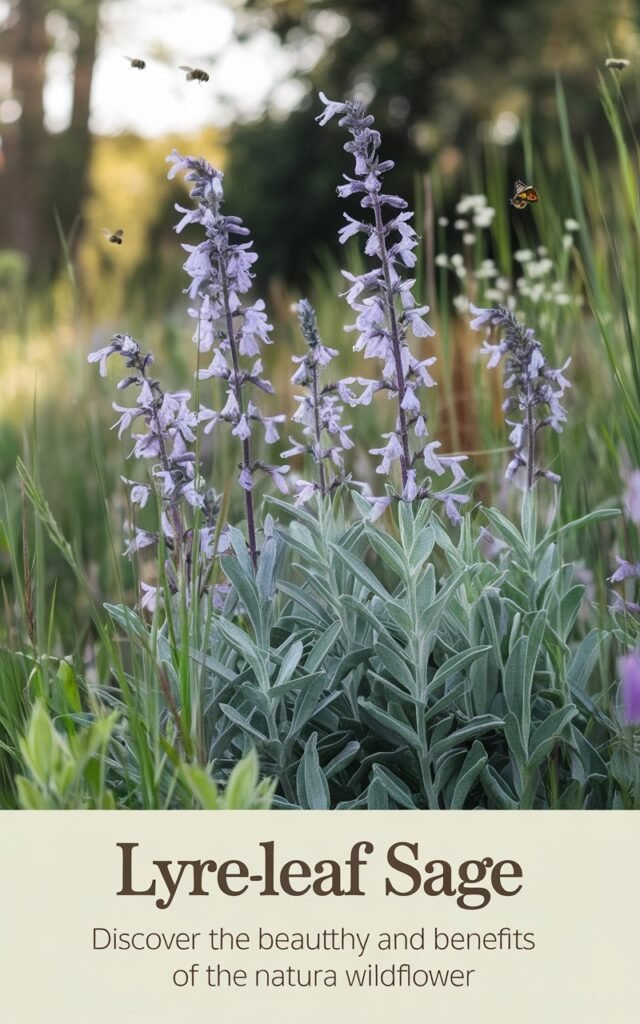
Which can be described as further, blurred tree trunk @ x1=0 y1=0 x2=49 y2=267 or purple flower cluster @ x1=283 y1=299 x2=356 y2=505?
blurred tree trunk @ x1=0 y1=0 x2=49 y2=267

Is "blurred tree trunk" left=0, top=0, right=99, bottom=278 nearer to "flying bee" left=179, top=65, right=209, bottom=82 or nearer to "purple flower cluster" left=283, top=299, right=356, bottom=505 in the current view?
"flying bee" left=179, top=65, right=209, bottom=82

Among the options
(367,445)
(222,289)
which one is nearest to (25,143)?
(367,445)

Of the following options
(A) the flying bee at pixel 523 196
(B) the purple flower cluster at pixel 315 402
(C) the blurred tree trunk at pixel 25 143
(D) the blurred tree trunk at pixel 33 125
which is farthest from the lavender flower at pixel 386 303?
(C) the blurred tree trunk at pixel 25 143

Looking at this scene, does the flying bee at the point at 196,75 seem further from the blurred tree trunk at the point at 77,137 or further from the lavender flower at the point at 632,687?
the blurred tree trunk at the point at 77,137

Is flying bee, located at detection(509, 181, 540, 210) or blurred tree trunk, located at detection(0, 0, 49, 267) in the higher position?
blurred tree trunk, located at detection(0, 0, 49, 267)

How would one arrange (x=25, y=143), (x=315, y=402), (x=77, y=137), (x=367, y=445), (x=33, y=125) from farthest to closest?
(x=77, y=137) → (x=25, y=143) → (x=33, y=125) → (x=367, y=445) → (x=315, y=402)

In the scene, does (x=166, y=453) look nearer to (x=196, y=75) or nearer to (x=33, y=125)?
(x=196, y=75)

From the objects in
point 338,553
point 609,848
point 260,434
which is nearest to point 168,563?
point 338,553

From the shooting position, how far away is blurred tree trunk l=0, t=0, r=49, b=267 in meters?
14.9

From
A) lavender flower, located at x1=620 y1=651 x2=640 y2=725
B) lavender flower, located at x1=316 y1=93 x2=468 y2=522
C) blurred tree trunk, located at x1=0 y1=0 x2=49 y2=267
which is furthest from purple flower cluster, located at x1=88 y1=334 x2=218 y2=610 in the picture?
blurred tree trunk, located at x1=0 y1=0 x2=49 y2=267

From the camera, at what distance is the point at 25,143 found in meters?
16.2

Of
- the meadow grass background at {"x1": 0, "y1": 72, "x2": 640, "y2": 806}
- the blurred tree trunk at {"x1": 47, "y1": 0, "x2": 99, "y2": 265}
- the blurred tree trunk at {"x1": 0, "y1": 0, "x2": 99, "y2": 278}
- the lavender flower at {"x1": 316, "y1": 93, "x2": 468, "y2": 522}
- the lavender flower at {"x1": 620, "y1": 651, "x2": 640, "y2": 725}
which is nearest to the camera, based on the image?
the lavender flower at {"x1": 620, "y1": 651, "x2": 640, "y2": 725}

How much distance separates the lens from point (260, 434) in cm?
350

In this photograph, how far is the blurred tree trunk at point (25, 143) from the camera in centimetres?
1488
